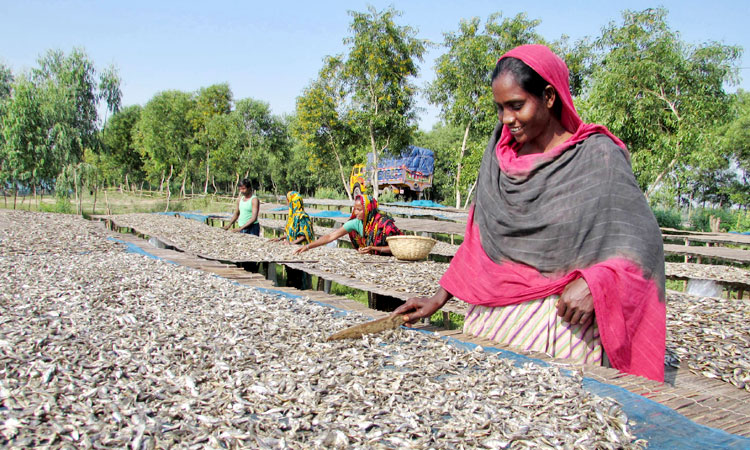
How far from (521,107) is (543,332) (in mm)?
806

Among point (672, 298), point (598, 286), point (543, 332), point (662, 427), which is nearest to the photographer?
point (662, 427)

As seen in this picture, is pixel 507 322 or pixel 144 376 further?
pixel 507 322

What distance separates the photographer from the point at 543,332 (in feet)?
5.34

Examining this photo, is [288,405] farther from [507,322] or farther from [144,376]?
[507,322]

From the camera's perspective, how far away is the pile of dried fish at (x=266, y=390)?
1141 mm

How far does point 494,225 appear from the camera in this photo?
171cm

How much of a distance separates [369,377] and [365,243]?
4208mm

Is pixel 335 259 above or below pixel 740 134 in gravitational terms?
below

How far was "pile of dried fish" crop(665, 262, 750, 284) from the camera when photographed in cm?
520

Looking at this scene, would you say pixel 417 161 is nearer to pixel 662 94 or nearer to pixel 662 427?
pixel 662 94

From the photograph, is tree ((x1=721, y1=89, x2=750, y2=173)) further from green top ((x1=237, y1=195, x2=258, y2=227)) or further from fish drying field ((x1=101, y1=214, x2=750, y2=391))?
green top ((x1=237, y1=195, x2=258, y2=227))

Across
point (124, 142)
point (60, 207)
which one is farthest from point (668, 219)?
point (124, 142)

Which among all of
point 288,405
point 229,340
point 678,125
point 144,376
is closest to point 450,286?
point 288,405

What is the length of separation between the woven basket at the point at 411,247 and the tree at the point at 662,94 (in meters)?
7.42
